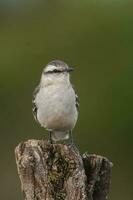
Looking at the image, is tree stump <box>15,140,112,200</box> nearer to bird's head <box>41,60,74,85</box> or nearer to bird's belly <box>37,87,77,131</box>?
bird's belly <box>37,87,77,131</box>

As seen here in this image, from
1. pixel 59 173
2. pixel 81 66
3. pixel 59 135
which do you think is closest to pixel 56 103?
pixel 59 135

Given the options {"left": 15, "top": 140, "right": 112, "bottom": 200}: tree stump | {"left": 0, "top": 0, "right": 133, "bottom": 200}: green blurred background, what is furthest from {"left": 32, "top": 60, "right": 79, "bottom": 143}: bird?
{"left": 0, "top": 0, "right": 133, "bottom": 200}: green blurred background

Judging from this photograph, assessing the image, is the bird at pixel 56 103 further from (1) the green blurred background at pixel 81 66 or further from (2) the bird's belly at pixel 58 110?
(1) the green blurred background at pixel 81 66

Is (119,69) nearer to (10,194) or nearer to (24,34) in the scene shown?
(24,34)

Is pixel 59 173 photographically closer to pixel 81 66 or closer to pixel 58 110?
pixel 58 110

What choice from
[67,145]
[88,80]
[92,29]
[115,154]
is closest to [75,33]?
[92,29]

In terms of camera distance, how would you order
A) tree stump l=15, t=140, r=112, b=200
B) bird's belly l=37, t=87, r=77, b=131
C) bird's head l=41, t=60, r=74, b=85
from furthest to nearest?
bird's head l=41, t=60, r=74, b=85 → bird's belly l=37, t=87, r=77, b=131 → tree stump l=15, t=140, r=112, b=200

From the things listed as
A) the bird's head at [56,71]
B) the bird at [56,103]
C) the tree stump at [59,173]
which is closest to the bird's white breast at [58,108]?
the bird at [56,103]
